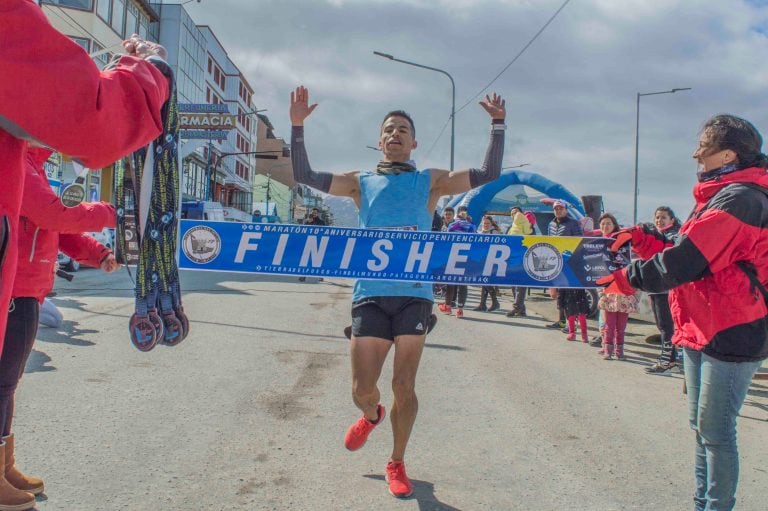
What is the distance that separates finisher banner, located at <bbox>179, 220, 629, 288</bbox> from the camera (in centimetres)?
420

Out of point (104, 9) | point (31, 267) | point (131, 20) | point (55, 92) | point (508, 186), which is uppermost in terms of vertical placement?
point (131, 20)

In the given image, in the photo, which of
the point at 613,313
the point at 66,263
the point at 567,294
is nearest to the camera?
the point at 613,313

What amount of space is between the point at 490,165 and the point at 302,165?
3.79 ft

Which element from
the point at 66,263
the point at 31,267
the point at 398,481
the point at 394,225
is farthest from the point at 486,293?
the point at 31,267

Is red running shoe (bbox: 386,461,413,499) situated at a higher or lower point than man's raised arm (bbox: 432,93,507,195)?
lower

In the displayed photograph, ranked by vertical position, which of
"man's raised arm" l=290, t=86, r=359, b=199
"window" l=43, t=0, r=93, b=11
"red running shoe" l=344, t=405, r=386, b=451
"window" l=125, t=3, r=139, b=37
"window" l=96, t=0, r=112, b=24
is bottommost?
"red running shoe" l=344, t=405, r=386, b=451

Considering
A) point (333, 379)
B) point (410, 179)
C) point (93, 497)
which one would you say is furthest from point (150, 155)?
point (333, 379)

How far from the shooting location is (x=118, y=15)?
3231 centimetres

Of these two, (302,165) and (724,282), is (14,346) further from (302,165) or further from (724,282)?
(724,282)

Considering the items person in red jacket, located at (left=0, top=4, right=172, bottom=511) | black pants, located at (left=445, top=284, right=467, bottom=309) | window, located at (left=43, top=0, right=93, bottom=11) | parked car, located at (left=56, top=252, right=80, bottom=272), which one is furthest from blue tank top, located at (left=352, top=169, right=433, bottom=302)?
window, located at (left=43, top=0, right=93, bottom=11)

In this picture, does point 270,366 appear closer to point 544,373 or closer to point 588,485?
point 544,373

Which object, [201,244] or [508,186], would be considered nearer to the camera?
[201,244]

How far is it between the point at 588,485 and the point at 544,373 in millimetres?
3184

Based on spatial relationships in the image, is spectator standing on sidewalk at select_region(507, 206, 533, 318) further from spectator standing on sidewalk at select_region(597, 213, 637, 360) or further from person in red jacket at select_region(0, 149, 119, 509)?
person in red jacket at select_region(0, 149, 119, 509)
